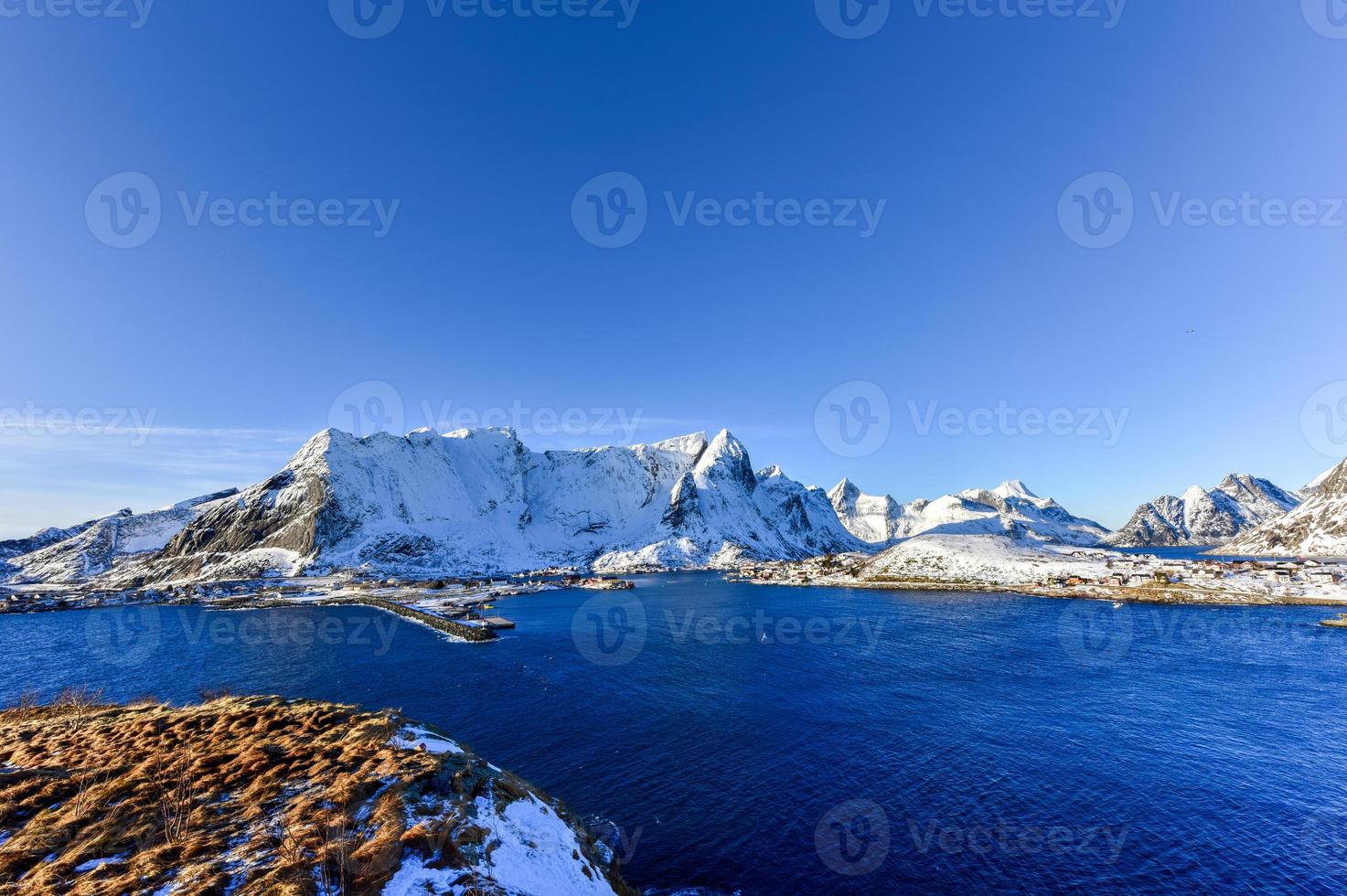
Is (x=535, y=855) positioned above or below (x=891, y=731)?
above

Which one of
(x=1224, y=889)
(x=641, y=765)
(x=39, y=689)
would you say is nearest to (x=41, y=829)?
(x=641, y=765)

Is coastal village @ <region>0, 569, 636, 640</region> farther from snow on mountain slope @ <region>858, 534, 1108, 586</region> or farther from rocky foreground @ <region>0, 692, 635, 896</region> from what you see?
snow on mountain slope @ <region>858, 534, 1108, 586</region>

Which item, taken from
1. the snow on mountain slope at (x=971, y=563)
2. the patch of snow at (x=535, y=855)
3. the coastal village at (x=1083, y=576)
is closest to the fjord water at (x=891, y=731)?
the patch of snow at (x=535, y=855)

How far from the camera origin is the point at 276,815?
666 inches

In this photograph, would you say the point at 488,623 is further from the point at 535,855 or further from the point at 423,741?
the point at 535,855

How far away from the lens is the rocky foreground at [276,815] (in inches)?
555

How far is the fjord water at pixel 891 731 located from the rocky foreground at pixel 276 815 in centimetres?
799

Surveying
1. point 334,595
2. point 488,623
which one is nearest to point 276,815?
point 488,623

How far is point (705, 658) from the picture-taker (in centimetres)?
6388

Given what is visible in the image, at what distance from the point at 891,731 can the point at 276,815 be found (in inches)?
1498

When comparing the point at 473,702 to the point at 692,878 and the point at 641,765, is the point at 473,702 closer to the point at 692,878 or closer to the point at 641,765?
the point at 641,765

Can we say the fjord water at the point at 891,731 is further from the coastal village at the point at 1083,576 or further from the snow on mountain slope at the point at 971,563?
the snow on mountain slope at the point at 971,563

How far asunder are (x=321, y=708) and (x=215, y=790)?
723 centimetres

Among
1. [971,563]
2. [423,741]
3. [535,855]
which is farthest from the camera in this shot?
[971,563]
